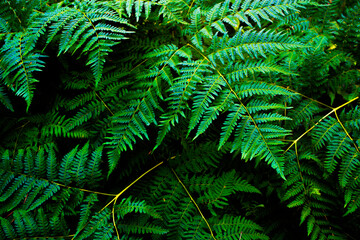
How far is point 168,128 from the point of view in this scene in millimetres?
1656

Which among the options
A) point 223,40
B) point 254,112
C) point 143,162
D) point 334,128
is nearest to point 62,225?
point 143,162

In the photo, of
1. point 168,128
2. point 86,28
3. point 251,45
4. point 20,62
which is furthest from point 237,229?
point 20,62

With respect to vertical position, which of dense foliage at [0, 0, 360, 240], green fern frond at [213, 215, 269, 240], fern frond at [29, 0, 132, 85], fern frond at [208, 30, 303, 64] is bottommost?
green fern frond at [213, 215, 269, 240]

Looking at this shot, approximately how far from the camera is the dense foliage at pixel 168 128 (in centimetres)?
168

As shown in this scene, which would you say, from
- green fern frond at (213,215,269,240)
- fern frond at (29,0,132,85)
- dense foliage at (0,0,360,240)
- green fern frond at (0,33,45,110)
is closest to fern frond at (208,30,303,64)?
dense foliage at (0,0,360,240)

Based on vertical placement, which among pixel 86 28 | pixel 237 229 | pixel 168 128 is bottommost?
pixel 237 229

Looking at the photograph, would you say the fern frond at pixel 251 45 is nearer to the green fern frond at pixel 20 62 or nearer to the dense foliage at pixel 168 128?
the dense foliage at pixel 168 128

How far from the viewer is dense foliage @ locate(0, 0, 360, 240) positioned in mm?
1676

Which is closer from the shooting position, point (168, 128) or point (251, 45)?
point (168, 128)

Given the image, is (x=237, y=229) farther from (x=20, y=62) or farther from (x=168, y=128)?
(x=20, y=62)

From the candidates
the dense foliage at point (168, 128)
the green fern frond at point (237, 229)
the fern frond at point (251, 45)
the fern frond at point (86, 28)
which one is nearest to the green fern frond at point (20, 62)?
the dense foliage at point (168, 128)

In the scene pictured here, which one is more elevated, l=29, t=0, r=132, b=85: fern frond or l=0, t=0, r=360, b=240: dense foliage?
l=29, t=0, r=132, b=85: fern frond

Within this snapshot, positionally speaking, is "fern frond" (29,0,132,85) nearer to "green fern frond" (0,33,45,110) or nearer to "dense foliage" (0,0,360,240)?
"dense foliage" (0,0,360,240)

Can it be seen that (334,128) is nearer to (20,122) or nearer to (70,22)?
(70,22)
